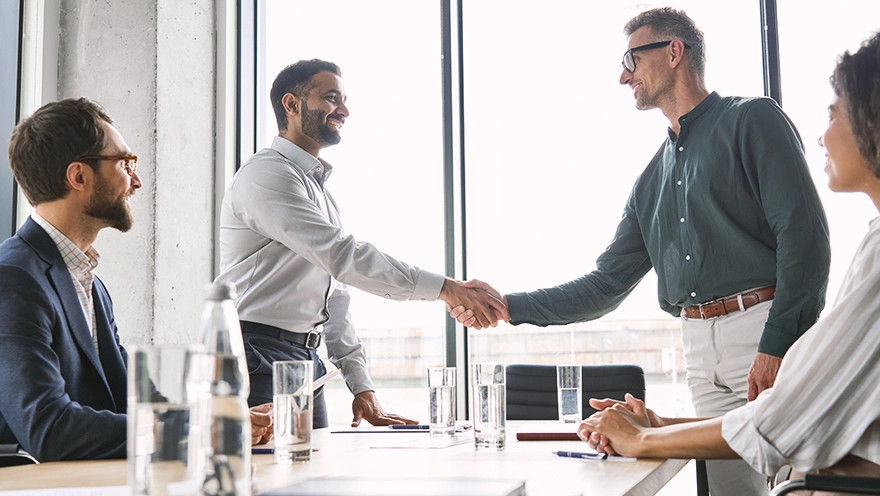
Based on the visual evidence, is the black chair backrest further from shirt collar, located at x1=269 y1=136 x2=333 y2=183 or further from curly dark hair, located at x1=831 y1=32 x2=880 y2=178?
curly dark hair, located at x1=831 y1=32 x2=880 y2=178

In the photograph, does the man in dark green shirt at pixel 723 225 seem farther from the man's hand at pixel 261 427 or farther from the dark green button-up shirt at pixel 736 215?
the man's hand at pixel 261 427

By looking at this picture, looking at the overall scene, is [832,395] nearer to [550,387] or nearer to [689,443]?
[689,443]

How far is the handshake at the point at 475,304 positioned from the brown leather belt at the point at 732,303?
804mm

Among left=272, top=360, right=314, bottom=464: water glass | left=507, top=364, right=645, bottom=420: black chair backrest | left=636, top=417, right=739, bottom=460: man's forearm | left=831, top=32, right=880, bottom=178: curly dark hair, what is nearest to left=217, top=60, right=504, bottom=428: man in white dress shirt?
left=507, top=364, right=645, bottom=420: black chair backrest

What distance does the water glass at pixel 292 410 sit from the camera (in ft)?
4.80

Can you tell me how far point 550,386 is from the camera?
3.05m

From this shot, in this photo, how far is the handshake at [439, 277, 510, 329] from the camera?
312 cm

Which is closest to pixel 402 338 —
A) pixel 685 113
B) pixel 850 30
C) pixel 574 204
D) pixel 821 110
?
pixel 574 204

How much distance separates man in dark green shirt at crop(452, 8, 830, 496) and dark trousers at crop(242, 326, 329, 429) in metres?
1.21

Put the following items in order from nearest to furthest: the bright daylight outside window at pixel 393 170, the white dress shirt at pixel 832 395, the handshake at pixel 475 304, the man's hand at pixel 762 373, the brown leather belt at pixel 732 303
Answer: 1. the white dress shirt at pixel 832 395
2. the man's hand at pixel 762 373
3. the brown leather belt at pixel 732 303
4. the handshake at pixel 475 304
5. the bright daylight outside window at pixel 393 170

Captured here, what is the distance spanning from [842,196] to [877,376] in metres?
2.45

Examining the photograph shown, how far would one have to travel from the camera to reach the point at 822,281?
2.27 meters

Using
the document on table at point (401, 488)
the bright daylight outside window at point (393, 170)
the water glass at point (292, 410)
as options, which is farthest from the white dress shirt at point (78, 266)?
the bright daylight outside window at point (393, 170)

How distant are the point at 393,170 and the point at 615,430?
2.80 m
